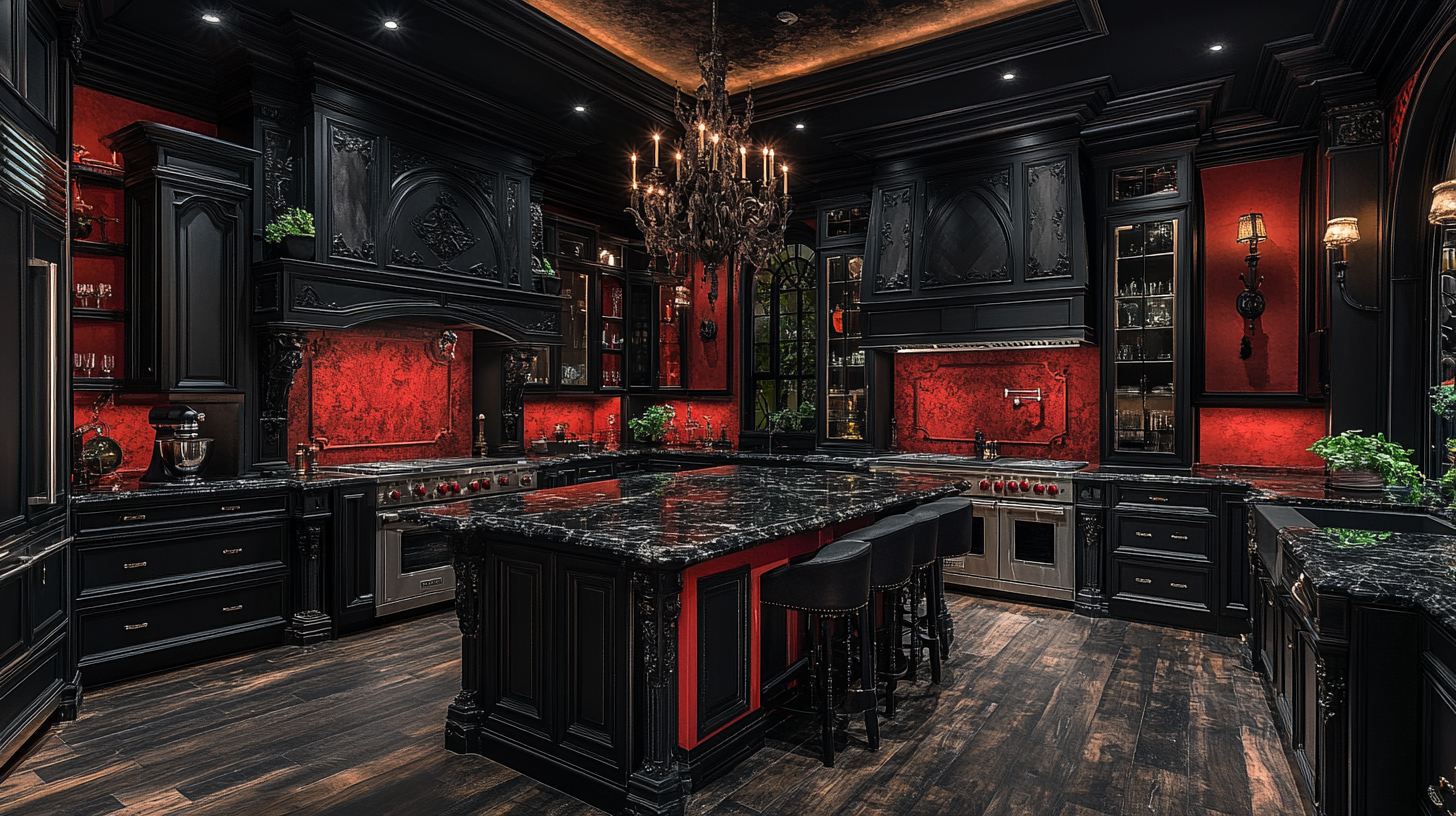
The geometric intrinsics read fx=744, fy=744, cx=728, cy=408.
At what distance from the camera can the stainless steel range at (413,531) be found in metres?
4.87

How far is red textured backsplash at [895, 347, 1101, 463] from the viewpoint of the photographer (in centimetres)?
600

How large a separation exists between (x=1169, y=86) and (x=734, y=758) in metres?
4.94

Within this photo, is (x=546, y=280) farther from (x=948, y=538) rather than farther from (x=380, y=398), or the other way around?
(x=948, y=538)

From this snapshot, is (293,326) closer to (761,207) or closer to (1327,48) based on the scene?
(761,207)

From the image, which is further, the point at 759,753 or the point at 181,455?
the point at 181,455

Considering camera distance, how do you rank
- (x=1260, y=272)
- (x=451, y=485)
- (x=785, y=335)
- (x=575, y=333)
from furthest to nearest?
(x=785, y=335) < (x=575, y=333) < (x=1260, y=272) < (x=451, y=485)

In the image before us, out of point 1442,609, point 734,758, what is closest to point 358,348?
point 734,758

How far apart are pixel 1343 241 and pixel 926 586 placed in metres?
3.12

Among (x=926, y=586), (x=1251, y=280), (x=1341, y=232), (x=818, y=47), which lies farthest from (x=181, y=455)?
(x=1251, y=280)

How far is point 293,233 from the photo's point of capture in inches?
177

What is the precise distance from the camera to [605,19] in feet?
15.6

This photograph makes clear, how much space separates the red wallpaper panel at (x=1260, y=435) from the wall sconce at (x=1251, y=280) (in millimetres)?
466

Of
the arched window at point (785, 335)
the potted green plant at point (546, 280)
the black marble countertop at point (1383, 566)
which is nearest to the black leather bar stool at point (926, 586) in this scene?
the black marble countertop at point (1383, 566)

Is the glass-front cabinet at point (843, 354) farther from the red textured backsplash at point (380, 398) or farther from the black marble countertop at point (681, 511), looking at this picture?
the red textured backsplash at point (380, 398)
